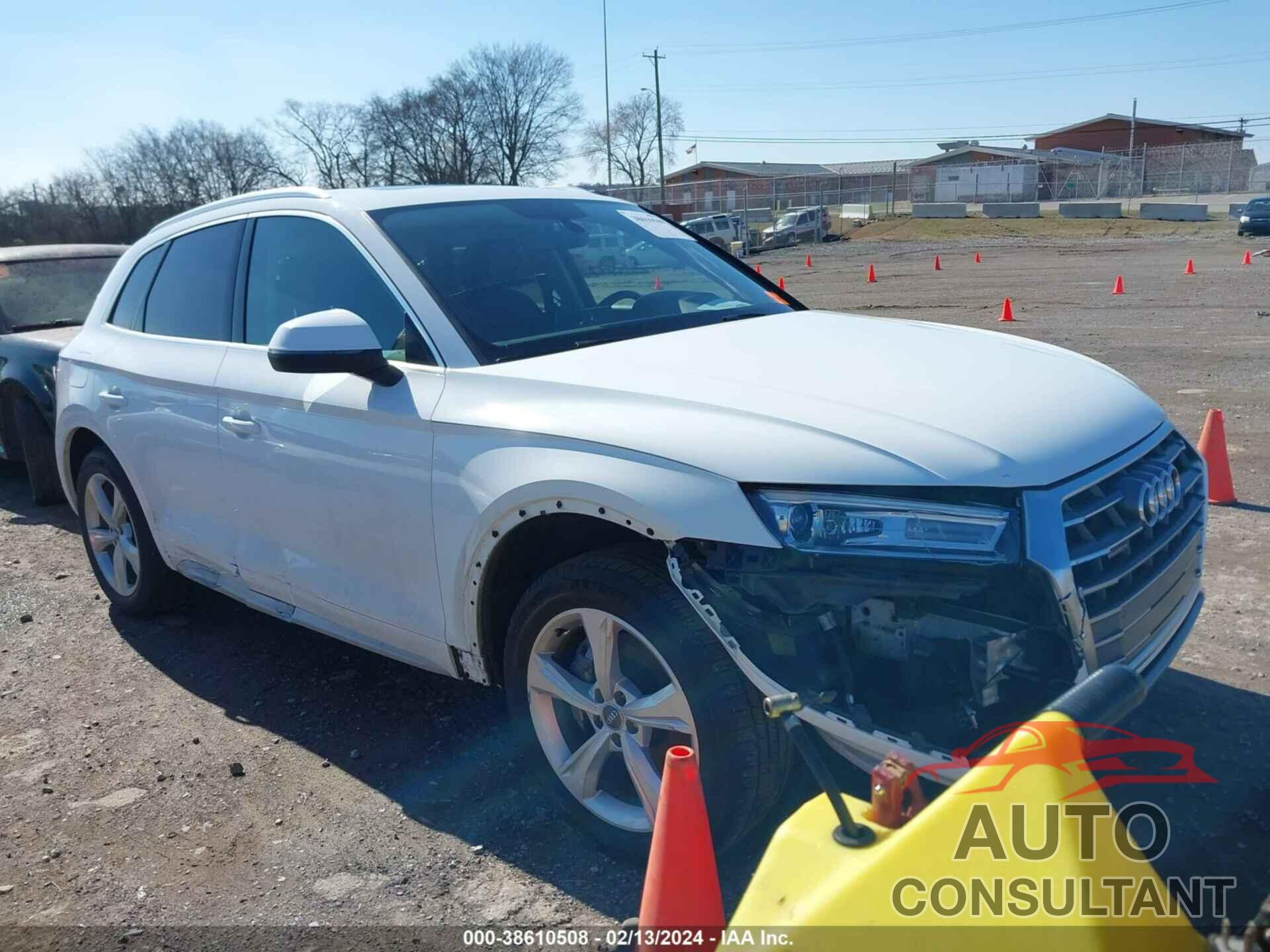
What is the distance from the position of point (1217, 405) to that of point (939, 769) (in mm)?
7776

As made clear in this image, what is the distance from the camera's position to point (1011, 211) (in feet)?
158

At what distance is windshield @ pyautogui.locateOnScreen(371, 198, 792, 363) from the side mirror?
0.31 m

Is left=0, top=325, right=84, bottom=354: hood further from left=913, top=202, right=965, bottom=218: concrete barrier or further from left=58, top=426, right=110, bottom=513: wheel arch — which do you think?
left=913, top=202, right=965, bottom=218: concrete barrier

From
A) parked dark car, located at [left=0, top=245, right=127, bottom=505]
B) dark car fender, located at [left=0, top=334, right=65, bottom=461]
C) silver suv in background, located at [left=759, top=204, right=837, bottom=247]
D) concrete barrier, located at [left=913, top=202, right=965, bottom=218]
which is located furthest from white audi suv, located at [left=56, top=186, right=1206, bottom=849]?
concrete barrier, located at [left=913, top=202, right=965, bottom=218]

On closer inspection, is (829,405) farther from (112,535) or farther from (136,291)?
(112,535)

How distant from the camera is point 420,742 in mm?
4062

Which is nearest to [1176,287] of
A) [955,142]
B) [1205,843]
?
[1205,843]

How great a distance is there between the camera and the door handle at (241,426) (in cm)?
402

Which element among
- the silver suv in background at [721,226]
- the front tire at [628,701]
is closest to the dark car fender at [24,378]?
Answer: the front tire at [628,701]

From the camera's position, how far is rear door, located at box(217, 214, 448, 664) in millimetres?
3455

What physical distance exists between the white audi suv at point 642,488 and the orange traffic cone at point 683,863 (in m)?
0.24

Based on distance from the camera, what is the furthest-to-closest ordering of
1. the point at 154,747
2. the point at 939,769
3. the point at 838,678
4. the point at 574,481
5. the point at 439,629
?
1. the point at 154,747
2. the point at 439,629
3. the point at 574,481
4. the point at 838,678
5. the point at 939,769

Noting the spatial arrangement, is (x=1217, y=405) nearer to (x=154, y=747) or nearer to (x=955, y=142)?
(x=154, y=747)

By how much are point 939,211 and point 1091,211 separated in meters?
6.56
